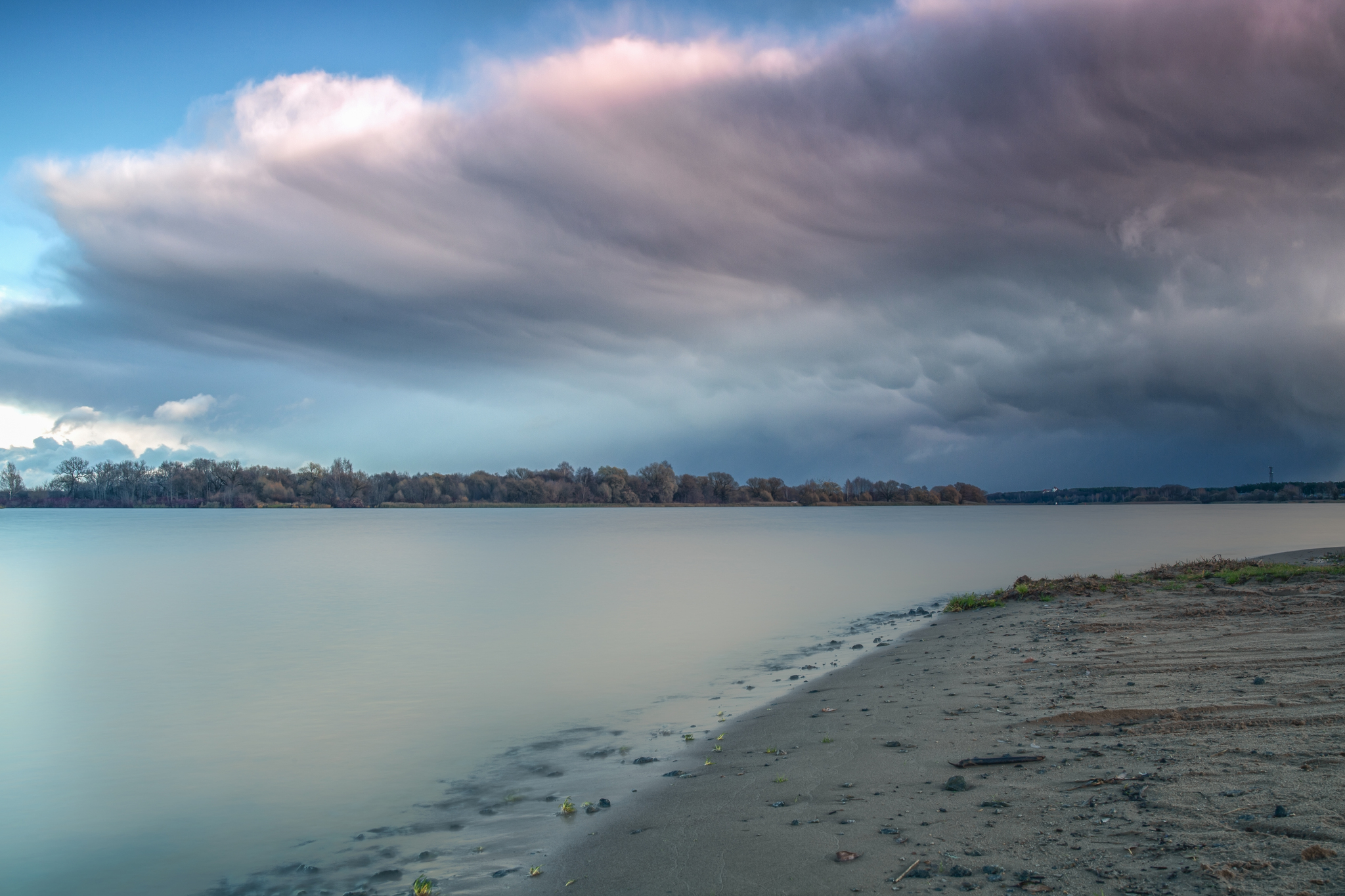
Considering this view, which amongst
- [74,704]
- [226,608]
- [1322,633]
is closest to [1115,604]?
[1322,633]

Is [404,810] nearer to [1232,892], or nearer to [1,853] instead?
[1,853]

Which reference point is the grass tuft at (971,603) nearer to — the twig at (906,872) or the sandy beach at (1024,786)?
the sandy beach at (1024,786)

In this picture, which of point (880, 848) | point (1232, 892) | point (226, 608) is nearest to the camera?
point (1232, 892)

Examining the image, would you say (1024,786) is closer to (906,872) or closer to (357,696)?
(906,872)

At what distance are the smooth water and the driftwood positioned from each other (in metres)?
3.30

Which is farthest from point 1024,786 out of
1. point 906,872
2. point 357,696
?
point 357,696

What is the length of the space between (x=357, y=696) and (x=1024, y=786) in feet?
37.3

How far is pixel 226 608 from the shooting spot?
2509 centimetres

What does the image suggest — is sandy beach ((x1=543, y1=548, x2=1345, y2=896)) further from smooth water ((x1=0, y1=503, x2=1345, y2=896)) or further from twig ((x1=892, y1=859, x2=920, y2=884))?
smooth water ((x1=0, y1=503, x2=1345, y2=896))

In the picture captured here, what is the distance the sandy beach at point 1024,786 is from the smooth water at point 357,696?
1.31 m

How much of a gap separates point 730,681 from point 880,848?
8384 millimetres

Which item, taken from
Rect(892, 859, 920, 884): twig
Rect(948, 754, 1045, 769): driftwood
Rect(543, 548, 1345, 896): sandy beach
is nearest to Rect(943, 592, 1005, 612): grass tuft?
Rect(543, 548, 1345, 896): sandy beach

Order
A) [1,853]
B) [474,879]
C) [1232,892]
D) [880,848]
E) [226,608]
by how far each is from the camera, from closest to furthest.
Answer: [1232,892] < [880,848] < [474,879] < [1,853] < [226,608]

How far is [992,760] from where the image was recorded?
21.3 feet
